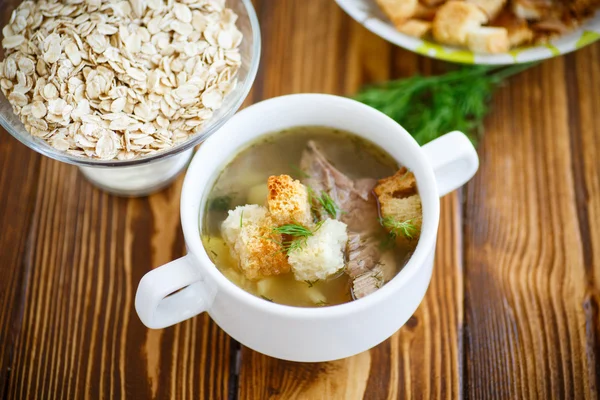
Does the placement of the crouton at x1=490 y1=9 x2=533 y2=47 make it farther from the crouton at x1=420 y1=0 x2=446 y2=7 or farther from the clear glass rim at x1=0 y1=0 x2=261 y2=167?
the clear glass rim at x1=0 y1=0 x2=261 y2=167

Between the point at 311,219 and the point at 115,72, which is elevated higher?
the point at 115,72

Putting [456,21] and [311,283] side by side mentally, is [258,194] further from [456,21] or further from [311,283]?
[456,21]

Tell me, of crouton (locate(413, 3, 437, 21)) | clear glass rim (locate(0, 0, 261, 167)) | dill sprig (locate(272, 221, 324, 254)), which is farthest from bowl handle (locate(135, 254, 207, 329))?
crouton (locate(413, 3, 437, 21))

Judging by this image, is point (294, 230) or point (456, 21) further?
point (456, 21)

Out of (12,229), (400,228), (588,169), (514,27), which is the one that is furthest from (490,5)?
(12,229)

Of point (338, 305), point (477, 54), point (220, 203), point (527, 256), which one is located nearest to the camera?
point (338, 305)

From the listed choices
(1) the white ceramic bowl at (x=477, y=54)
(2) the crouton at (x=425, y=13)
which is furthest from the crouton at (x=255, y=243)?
(2) the crouton at (x=425, y=13)
